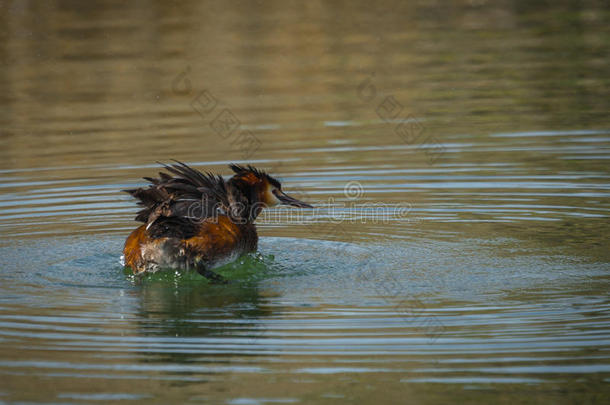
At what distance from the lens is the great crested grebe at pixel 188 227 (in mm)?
8391

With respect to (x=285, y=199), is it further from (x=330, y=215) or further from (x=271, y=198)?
(x=330, y=215)

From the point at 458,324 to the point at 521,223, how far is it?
2.96 m

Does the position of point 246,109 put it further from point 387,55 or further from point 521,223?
point 521,223

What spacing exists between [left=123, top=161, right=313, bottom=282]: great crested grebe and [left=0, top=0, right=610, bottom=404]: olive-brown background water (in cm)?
21

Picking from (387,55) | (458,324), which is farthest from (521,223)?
(387,55)

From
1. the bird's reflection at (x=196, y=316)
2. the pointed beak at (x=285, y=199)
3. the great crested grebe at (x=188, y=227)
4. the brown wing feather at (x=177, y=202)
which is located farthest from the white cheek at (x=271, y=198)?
the bird's reflection at (x=196, y=316)

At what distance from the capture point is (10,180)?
Answer: 12.5 metres

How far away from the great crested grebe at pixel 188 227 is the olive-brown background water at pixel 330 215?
8.4 inches

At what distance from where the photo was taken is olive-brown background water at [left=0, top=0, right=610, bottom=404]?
21.5 ft
